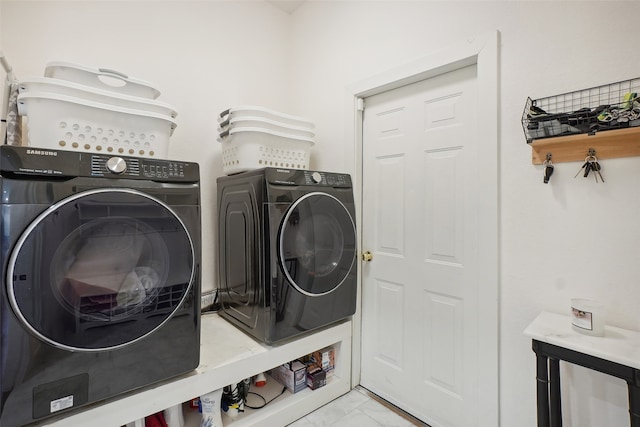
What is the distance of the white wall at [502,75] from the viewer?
124cm

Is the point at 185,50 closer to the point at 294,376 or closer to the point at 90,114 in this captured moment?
the point at 90,114

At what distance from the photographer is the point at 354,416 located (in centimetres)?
187

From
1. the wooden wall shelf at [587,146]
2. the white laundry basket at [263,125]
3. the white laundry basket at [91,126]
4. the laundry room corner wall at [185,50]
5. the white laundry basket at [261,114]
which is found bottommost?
the wooden wall shelf at [587,146]

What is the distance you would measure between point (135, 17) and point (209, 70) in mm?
500

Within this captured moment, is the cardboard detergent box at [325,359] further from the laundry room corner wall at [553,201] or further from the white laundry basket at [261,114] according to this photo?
the white laundry basket at [261,114]

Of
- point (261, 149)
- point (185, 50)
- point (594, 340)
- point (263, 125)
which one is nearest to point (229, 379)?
point (261, 149)

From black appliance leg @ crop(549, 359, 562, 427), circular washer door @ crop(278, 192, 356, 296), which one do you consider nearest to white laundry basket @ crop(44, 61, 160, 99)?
circular washer door @ crop(278, 192, 356, 296)

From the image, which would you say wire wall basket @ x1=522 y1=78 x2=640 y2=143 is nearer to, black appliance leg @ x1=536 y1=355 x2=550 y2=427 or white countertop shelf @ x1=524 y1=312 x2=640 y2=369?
white countertop shelf @ x1=524 y1=312 x2=640 y2=369

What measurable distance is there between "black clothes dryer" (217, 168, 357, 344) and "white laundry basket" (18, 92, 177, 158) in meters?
0.50

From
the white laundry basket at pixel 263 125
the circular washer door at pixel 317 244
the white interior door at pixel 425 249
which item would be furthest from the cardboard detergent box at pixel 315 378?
the white laundry basket at pixel 263 125

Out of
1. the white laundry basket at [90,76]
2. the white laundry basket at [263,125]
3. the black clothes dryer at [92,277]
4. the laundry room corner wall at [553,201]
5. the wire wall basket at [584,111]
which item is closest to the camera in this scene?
the black clothes dryer at [92,277]

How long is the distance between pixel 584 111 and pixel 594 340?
2.77 feet

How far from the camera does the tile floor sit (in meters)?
1.80

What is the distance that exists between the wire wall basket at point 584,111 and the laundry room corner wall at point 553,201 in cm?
4
